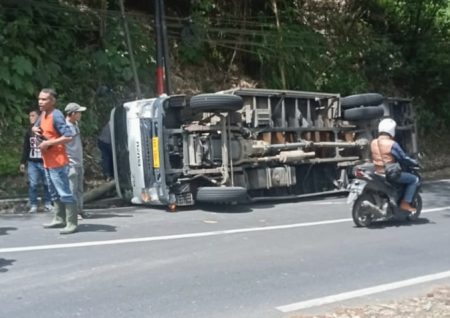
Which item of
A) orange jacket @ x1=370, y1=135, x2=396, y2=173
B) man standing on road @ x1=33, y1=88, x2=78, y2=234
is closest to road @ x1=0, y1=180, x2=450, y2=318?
man standing on road @ x1=33, y1=88, x2=78, y2=234

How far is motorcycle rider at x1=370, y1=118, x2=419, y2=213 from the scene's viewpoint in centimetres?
975

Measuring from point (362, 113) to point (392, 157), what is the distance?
3.66m

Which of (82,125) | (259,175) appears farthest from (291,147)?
(82,125)

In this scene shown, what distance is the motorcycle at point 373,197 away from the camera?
9.77m

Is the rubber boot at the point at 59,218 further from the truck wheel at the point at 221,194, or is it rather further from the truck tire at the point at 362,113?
the truck tire at the point at 362,113

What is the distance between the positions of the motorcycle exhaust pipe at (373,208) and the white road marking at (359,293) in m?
2.56

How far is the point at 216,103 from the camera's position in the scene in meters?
10.8

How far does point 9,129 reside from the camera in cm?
1404

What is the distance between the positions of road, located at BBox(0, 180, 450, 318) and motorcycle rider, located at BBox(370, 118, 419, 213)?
0.47 m

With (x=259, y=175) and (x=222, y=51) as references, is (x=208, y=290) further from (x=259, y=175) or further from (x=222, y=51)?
(x=222, y=51)

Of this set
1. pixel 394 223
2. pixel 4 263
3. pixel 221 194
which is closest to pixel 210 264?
pixel 4 263

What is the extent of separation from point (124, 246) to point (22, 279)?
5.78 ft

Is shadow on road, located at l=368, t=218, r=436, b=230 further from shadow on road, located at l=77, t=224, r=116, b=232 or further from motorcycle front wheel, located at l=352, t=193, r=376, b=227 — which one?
shadow on road, located at l=77, t=224, r=116, b=232

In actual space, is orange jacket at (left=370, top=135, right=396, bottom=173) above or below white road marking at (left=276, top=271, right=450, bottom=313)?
above
